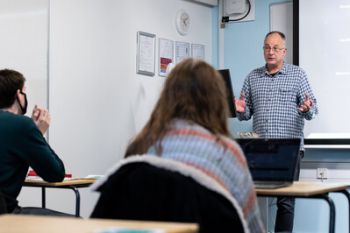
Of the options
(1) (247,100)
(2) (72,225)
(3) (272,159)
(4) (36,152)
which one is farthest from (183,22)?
(2) (72,225)

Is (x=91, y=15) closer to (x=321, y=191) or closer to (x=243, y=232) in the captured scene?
(x=321, y=191)

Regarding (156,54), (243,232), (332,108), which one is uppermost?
(156,54)

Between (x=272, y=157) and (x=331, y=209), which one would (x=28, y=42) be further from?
(x=331, y=209)

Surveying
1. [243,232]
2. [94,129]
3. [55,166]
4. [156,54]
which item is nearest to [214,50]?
[156,54]

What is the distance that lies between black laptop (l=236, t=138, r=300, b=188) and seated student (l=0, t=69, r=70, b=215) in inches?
35.2

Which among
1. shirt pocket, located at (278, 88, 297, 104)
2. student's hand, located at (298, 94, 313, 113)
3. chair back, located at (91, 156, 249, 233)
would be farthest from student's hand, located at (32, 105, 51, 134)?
shirt pocket, located at (278, 88, 297, 104)

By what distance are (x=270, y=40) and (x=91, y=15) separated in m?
1.34

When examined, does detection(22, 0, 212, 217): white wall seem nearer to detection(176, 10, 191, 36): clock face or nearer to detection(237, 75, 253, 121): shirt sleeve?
detection(176, 10, 191, 36): clock face

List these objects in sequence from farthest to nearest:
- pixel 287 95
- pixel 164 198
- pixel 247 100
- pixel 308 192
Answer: pixel 247 100 → pixel 287 95 → pixel 308 192 → pixel 164 198

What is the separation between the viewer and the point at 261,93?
184 inches

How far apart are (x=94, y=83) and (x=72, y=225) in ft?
10.9

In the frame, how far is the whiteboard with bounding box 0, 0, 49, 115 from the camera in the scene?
4.02 meters

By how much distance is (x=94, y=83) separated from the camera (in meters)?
4.67

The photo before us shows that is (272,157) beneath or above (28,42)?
beneath
